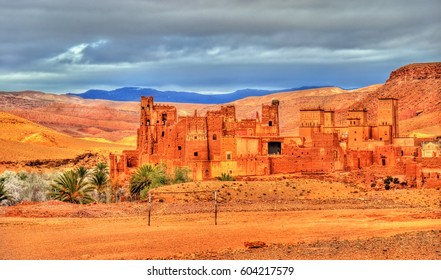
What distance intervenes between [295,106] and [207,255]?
13900cm

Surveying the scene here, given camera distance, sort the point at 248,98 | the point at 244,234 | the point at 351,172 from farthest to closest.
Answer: the point at 248,98, the point at 351,172, the point at 244,234

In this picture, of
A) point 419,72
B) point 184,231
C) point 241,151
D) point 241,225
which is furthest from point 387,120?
point 184,231

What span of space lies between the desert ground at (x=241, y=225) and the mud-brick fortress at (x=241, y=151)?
8.41 metres

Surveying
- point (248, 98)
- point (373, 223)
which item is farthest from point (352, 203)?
point (248, 98)

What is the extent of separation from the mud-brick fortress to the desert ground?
8.41 metres

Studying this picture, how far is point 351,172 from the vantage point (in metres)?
49.8

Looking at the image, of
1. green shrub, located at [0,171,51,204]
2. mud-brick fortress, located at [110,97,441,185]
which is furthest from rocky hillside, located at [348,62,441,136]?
green shrub, located at [0,171,51,204]

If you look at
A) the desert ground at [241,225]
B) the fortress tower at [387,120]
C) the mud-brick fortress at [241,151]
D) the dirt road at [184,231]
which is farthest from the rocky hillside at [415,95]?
the dirt road at [184,231]

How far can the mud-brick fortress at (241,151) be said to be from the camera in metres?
50.5

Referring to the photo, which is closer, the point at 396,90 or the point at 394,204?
the point at 394,204

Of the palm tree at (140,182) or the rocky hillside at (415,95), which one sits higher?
the rocky hillside at (415,95)

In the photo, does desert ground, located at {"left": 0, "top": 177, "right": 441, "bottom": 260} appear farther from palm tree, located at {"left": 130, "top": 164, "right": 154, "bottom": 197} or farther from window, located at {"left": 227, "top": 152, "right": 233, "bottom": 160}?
window, located at {"left": 227, "top": 152, "right": 233, "bottom": 160}

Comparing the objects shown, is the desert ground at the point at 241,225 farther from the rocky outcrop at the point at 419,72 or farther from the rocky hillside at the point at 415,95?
the rocky outcrop at the point at 419,72

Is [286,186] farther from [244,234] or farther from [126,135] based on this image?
[126,135]
